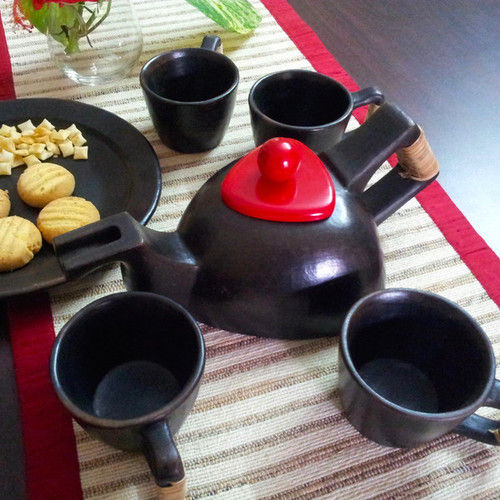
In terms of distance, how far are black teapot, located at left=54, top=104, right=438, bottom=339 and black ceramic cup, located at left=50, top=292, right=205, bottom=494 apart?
31 mm

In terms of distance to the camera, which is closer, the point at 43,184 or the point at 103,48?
the point at 43,184

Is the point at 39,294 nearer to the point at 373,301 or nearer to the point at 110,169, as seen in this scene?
the point at 110,169

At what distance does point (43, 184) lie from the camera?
1.74 feet

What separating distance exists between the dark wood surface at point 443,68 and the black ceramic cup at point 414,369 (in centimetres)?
20

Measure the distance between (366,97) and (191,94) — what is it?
0.20 metres

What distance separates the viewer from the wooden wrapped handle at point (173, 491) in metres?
0.31

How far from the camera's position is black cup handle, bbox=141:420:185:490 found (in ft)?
1.00

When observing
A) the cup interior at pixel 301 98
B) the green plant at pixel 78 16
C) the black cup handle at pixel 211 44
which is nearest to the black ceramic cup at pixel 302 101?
the cup interior at pixel 301 98

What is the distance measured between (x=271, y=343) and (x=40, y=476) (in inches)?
7.8

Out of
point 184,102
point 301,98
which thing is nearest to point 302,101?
point 301,98

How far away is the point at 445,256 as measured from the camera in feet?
1.78

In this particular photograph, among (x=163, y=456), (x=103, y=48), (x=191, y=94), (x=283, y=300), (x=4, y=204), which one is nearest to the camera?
(x=163, y=456)

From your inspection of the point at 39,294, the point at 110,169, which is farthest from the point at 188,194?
the point at 39,294

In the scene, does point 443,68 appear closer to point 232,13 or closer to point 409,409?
point 232,13
